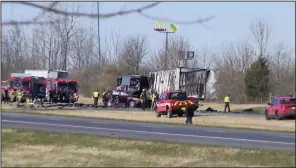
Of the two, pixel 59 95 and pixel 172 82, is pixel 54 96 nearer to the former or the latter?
pixel 59 95

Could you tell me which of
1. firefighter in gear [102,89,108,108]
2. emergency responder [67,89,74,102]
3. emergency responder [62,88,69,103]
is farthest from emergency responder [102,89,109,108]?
emergency responder [62,88,69,103]

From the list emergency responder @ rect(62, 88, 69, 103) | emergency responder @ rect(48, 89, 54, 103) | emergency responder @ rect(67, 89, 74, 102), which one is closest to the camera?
emergency responder @ rect(48, 89, 54, 103)

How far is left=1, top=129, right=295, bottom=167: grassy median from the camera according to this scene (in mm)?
11703

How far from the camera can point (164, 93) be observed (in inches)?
1190

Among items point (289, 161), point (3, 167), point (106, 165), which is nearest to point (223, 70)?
point (289, 161)

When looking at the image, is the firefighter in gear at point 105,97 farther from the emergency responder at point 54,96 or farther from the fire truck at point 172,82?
the emergency responder at point 54,96

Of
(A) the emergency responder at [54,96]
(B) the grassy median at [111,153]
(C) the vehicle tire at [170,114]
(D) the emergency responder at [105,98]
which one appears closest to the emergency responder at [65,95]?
(A) the emergency responder at [54,96]

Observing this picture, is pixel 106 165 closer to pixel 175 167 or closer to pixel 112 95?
pixel 175 167

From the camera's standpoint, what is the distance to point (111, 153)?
14.8m

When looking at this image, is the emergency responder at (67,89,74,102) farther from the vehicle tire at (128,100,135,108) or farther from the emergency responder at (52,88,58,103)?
the vehicle tire at (128,100,135,108)

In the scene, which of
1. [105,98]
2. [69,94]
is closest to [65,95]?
[69,94]

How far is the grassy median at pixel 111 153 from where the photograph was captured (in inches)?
461

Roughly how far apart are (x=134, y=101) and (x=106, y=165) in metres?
32.8

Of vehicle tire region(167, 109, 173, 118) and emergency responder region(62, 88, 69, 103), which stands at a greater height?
emergency responder region(62, 88, 69, 103)
